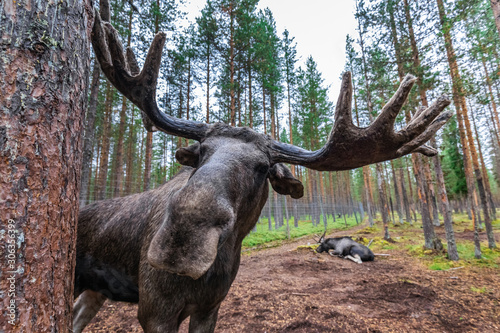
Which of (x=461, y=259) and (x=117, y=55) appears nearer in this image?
(x=117, y=55)

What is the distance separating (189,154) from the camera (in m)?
2.53

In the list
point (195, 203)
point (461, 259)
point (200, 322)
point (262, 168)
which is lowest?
point (461, 259)

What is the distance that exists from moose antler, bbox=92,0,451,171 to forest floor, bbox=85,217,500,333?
285 cm

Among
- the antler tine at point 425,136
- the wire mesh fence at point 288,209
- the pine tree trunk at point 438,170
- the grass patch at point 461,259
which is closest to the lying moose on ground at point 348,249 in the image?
the grass patch at point 461,259

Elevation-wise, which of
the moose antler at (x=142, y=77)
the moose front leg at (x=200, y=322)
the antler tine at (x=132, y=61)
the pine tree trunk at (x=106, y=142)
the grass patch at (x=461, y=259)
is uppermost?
the pine tree trunk at (x=106, y=142)

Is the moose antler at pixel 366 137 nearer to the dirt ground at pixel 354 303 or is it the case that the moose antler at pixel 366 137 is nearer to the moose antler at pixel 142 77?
the moose antler at pixel 142 77

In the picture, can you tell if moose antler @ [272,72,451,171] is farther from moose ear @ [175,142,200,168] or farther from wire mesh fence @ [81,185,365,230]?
wire mesh fence @ [81,185,365,230]

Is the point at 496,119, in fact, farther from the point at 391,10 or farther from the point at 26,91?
the point at 26,91

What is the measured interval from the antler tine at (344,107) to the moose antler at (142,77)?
53.7 inches

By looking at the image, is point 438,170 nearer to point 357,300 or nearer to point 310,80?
point 357,300

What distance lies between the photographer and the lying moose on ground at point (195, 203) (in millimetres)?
1427

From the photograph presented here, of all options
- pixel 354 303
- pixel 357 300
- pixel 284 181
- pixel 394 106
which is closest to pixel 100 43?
pixel 284 181

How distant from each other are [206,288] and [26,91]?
1.85m

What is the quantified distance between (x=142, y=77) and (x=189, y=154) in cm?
99
